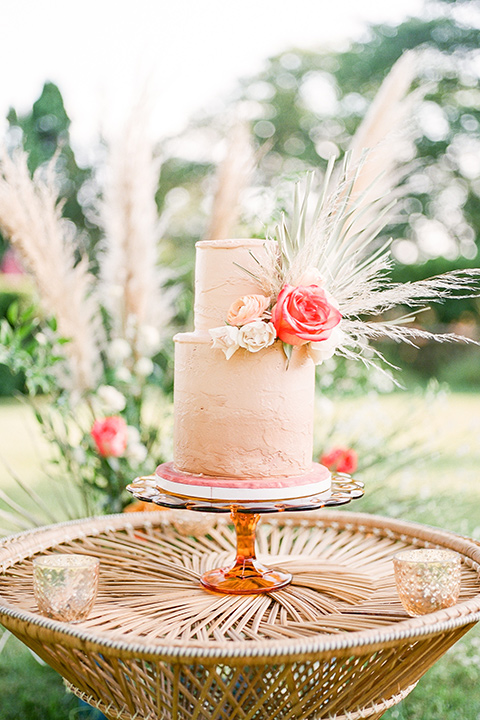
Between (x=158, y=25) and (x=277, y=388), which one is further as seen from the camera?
(x=158, y=25)

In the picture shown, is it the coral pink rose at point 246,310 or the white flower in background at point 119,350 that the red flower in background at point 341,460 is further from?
the coral pink rose at point 246,310

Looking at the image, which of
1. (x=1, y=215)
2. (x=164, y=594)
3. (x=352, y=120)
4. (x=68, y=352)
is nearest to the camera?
(x=164, y=594)

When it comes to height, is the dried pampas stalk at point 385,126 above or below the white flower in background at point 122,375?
above

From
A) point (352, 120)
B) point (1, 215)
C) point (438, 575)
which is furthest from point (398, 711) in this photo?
point (352, 120)

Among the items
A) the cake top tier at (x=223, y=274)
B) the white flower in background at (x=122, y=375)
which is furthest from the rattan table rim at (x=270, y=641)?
the white flower in background at (x=122, y=375)

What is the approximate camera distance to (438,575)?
121 cm

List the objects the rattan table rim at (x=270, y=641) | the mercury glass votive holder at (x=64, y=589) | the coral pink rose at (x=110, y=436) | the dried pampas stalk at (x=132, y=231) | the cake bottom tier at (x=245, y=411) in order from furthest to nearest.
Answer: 1. the dried pampas stalk at (x=132, y=231)
2. the coral pink rose at (x=110, y=436)
3. the cake bottom tier at (x=245, y=411)
4. the mercury glass votive holder at (x=64, y=589)
5. the rattan table rim at (x=270, y=641)

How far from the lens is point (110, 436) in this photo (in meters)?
2.03

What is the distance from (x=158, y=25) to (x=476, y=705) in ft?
7.56

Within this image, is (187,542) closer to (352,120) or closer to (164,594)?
(164,594)

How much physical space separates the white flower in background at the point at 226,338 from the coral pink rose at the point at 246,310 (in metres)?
0.02

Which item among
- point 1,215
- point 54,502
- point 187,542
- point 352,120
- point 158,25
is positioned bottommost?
point 54,502

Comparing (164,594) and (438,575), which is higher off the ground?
(438,575)

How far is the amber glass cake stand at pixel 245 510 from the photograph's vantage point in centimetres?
126
